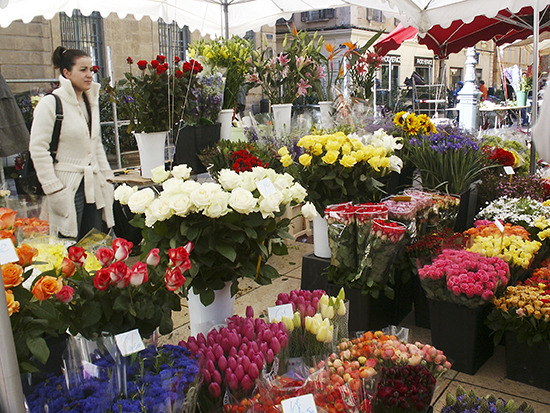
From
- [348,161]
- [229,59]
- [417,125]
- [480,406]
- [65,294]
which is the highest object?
[229,59]

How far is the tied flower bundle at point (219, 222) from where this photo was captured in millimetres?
1808

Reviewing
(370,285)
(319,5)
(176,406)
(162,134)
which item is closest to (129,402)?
(176,406)

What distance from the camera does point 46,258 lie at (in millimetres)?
1658

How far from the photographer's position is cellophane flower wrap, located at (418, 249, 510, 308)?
8.02 feet

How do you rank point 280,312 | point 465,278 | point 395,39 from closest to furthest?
point 280,312 → point 465,278 → point 395,39

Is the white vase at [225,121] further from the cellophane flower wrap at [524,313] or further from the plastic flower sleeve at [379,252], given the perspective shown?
the cellophane flower wrap at [524,313]

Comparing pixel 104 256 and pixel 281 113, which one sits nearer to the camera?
pixel 104 256

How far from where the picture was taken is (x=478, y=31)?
786cm

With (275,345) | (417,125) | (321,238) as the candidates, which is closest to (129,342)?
(275,345)

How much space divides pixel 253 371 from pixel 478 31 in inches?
308

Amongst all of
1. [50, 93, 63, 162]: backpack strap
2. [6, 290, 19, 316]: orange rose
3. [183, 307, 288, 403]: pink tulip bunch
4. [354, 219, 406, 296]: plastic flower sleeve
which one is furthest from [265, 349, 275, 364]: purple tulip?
[50, 93, 63, 162]: backpack strap

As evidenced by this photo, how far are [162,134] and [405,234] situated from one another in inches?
84.0

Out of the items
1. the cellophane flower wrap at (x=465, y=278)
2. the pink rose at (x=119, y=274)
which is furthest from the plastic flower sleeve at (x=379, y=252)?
the pink rose at (x=119, y=274)

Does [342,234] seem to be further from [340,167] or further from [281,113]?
[281,113]
